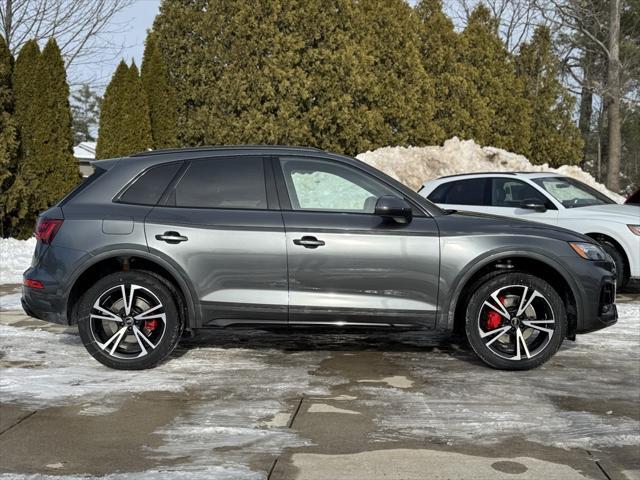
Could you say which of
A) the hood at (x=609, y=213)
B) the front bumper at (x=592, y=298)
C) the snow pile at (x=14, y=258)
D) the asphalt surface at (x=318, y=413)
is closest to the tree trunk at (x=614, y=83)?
the hood at (x=609, y=213)

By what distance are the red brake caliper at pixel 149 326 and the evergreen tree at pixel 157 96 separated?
13.9m

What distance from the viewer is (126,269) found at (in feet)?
20.7

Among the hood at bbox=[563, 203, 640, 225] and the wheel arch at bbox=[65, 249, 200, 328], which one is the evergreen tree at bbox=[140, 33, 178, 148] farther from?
the wheel arch at bbox=[65, 249, 200, 328]

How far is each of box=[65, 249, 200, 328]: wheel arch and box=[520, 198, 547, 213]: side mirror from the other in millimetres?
5784

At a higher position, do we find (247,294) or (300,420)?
(247,294)

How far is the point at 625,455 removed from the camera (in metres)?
4.36

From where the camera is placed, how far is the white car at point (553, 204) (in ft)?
34.0

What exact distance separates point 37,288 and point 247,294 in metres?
1.63

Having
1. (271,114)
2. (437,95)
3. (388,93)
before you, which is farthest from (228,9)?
(437,95)

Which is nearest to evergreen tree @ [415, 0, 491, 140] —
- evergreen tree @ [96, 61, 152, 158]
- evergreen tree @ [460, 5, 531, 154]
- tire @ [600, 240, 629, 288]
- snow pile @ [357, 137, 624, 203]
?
→ evergreen tree @ [460, 5, 531, 154]

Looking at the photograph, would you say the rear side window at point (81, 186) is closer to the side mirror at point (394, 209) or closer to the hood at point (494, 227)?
the side mirror at point (394, 209)

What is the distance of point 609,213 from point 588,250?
177 inches

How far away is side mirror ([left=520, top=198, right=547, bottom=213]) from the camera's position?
34.4 ft

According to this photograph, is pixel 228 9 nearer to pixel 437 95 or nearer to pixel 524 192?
pixel 437 95
